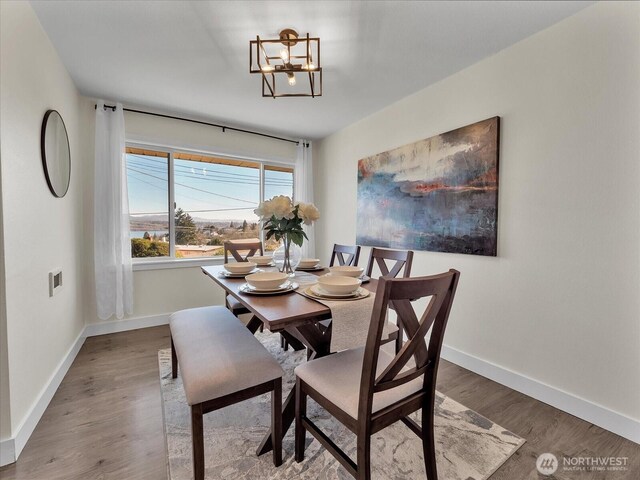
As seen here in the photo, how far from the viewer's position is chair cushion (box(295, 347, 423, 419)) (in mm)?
1064

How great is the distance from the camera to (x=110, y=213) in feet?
9.14

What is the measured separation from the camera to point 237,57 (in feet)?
6.87

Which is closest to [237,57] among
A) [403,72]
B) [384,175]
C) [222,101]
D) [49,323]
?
[222,101]

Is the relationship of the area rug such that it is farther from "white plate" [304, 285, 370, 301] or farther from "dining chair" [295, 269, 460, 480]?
"white plate" [304, 285, 370, 301]

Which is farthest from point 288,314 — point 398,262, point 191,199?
point 191,199

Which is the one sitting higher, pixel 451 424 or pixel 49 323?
pixel 49 323

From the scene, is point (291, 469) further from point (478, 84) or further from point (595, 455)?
point (478, 84)

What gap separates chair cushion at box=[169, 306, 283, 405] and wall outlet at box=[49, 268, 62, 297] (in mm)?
912

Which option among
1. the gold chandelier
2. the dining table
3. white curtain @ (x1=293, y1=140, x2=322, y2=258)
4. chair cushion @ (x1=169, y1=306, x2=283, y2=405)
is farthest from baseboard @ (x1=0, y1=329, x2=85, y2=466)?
white curtain @ (x1=293, y1=140, x2=322, y2=258)

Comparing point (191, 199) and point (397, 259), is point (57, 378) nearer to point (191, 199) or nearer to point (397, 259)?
point (191, 199)

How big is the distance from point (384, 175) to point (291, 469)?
249cm

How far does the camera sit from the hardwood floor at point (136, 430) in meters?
1.30

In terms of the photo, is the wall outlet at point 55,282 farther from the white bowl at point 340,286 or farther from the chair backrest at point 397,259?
the chair backrest at point 397,259

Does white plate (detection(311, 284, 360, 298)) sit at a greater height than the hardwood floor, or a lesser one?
greater
